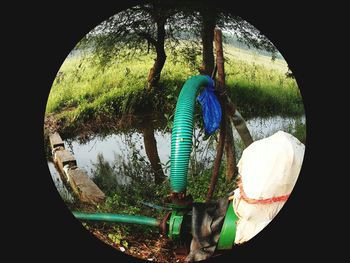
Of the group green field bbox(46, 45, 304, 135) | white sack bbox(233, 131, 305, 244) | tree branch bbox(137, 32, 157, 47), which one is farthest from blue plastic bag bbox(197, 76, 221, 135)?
tree branch bbox(137, 32, 157, 47)

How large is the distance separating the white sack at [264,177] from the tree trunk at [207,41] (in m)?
0.81

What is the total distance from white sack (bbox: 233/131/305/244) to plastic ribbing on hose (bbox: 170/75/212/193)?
21.7 inches

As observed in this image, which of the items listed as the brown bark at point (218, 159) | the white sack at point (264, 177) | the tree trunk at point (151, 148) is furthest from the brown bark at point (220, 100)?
the tree trunk at point (151, 148)

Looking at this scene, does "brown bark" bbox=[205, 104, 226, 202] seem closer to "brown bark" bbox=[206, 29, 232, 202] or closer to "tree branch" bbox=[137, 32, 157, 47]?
"brown bark" bbox=[206, 29, 232, 202]

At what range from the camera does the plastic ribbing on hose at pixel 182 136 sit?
6387mm

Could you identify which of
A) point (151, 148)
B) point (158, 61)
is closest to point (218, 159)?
point (151, 148)

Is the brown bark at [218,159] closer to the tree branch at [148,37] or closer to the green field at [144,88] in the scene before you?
the green field at [144,88]

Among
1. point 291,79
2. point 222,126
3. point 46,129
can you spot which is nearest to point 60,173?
point 46,129

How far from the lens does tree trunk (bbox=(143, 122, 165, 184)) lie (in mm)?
6488

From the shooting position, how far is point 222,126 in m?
6.63

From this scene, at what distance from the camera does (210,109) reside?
6.56 meters

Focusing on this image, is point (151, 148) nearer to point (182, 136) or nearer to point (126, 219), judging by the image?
point (182, 136)

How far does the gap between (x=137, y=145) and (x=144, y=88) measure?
1.69 ft

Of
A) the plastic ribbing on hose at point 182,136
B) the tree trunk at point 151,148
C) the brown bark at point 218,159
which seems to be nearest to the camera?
the plastic ribbing on hose at point 182,136
